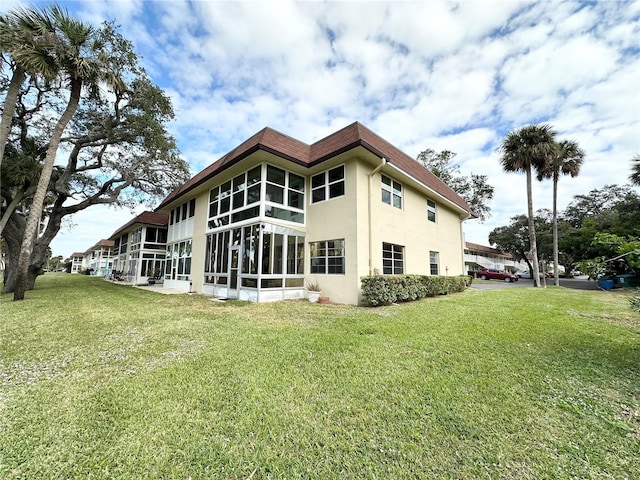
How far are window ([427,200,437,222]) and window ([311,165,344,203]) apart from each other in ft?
23.2

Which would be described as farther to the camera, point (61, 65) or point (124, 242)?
point (124, 242)

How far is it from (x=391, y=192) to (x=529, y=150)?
15.7m

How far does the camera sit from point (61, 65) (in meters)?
10.5

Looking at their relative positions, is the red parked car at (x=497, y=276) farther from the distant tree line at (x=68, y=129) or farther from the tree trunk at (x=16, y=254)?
the tree trunk at (x=16, y=254)

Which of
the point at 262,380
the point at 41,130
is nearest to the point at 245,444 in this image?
the point at 262,380

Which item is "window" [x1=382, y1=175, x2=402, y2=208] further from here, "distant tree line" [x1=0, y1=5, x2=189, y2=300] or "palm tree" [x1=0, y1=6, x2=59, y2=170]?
"palm tree" [x1=0, y1=6, x2=59, y2=170]

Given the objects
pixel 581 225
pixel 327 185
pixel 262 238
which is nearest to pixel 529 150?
pixel 327 185

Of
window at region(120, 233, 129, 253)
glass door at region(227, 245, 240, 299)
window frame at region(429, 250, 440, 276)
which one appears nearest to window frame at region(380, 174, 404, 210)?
window frame at region(429, 250, 440, 276)

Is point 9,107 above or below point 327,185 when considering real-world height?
above

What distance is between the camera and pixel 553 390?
3.33 m

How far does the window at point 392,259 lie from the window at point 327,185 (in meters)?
3.20

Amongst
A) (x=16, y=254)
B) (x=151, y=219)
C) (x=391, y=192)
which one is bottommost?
(x=16, y=254)

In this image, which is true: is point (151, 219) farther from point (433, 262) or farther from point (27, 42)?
point (433, 262)

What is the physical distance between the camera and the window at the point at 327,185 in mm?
11134
